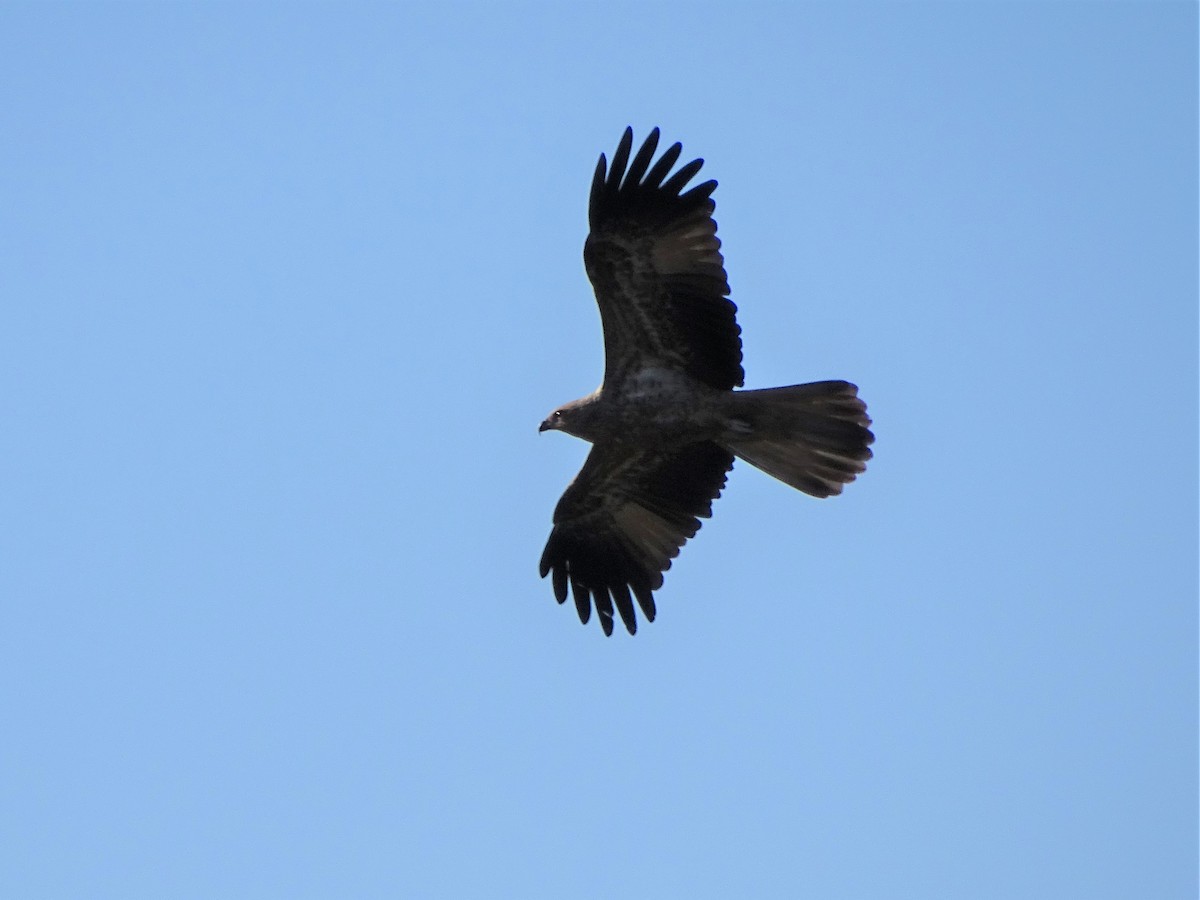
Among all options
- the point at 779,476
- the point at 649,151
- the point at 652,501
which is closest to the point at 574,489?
the point at 652,501

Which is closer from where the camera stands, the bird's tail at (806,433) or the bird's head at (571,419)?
the bird's tail at (806,433)

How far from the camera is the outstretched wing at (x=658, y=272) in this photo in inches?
493

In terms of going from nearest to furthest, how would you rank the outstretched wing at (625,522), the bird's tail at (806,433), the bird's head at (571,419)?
the bird's tail at (806,433)
the bird's head at (571,419)
the outstretched wing at (625,522)

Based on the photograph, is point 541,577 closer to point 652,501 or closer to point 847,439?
point 652,501

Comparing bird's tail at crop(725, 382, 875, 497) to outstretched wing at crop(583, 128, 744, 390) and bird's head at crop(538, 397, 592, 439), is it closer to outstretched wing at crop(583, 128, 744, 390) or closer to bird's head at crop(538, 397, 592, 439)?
outstretched wing at crop(583, 128, 744, 390)

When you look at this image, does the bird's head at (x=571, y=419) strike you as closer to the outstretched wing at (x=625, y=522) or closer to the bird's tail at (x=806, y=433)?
the outstretched wing at (x=625, y=522)

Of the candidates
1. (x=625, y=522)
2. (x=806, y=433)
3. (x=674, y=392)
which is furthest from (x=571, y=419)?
(x=806, y=433)

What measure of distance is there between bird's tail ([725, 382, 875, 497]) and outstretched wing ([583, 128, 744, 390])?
0.87ft

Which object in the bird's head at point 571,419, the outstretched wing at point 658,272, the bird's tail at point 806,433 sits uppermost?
the outstretched wing at point 658,272

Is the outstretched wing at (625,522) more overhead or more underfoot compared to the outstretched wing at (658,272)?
more underfoot

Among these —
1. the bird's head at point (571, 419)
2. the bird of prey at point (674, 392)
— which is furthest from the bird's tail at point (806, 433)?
the bird's head at point (571, 419)

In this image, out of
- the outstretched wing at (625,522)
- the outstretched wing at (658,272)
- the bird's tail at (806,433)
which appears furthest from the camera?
the outstretched wing at (625,522)

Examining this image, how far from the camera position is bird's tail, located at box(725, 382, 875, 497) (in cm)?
1291

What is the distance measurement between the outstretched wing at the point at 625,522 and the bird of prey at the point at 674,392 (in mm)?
12
